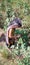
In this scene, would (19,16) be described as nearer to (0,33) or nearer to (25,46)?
(0,33)

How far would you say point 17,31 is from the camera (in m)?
5.38

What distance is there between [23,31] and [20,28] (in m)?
0.26

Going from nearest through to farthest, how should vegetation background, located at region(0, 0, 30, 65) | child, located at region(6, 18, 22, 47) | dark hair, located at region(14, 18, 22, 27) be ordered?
vegetation background, located at region(0, 0, 30, 65) → child, located at region(6, 18, 22, 47) → dark hair, located at region(14, 18, 22, 27)

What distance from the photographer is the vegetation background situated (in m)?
4.73

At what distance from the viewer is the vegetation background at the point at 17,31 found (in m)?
4.73

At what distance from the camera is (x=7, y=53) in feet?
16.5

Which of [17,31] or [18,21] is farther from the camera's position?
[18,21]

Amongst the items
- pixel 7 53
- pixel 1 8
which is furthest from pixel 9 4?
pixel 7 53

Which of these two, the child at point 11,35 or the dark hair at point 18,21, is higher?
the dark hair at point 18,21

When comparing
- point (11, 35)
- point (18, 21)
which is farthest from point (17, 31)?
point (18, 21)

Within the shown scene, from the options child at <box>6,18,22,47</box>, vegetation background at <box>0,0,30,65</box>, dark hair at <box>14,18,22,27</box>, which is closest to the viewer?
vegetation background at <box>0,0,30,65</box>

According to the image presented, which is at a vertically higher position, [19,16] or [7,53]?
[19,16]

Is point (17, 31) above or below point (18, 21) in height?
below

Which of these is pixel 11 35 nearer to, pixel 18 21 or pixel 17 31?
pixel 17 31
